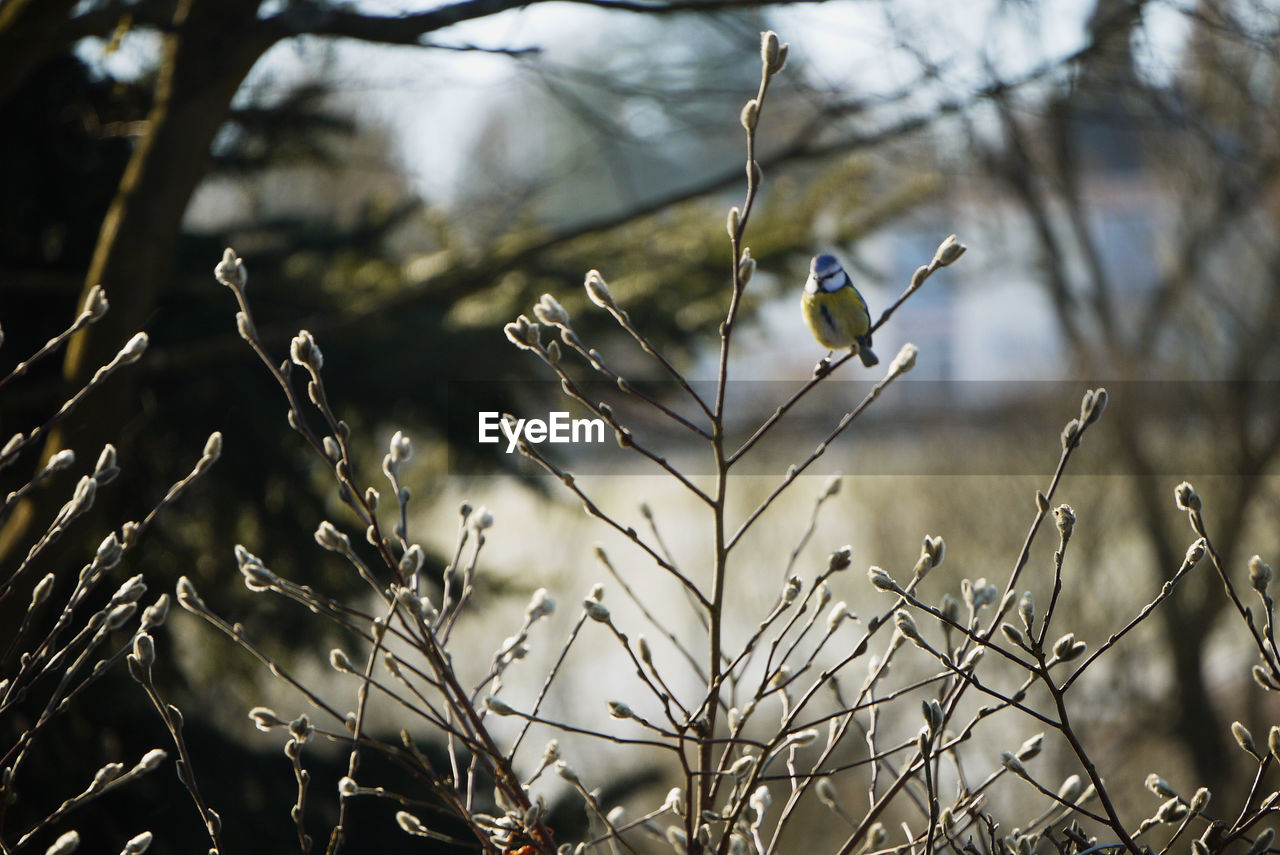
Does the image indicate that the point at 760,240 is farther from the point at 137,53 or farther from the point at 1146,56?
the point at 137,53

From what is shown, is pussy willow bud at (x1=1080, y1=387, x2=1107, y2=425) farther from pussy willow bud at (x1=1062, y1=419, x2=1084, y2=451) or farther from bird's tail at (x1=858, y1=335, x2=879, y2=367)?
Answer: bird's tail at (x1=858, y1=335, x2=879, y2=367)

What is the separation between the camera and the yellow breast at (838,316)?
134 cm

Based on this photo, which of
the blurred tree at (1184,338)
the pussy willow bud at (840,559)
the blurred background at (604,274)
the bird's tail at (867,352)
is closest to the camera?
the pussy willow bud at (840,559)

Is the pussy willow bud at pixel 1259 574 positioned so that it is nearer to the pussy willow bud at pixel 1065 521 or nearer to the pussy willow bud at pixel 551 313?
the pussy willow bud at pixel 1065 521

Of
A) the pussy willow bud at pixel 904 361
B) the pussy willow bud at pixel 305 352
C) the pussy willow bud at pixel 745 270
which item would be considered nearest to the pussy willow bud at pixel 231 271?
the pussy willow bud at pixel 305 352

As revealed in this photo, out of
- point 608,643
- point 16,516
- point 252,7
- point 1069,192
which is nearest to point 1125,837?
point 16,516

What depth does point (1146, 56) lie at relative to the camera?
Result: 100 inches

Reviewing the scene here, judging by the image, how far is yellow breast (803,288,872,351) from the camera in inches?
52.8

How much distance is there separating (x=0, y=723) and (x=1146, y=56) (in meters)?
3.11

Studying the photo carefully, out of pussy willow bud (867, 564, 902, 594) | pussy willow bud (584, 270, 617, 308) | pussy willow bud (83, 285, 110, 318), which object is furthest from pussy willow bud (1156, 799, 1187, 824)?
pussy willow bud (83, 285, 110, 318)

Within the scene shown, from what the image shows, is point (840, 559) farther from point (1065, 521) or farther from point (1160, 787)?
point (1160, 787)

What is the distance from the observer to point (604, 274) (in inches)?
169

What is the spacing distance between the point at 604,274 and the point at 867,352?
9.91 ft

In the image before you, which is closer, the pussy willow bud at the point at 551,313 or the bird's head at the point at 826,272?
the pussy willow bud at the point at 551,313
